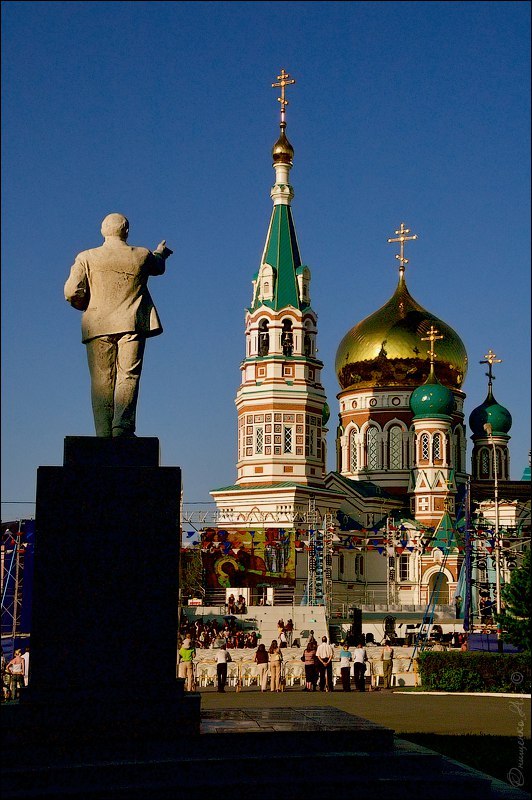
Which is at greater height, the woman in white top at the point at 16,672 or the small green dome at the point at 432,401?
the small green dome at the point at 432,401

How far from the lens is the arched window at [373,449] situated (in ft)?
220

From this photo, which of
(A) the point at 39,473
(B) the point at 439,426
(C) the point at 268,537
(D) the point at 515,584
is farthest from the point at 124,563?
(B) the point at 439,426

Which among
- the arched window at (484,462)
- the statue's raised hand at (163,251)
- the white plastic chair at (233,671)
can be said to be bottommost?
the white plastic chair at (233,671)

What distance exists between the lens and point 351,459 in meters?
68.1

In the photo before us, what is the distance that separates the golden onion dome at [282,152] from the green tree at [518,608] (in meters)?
36.8

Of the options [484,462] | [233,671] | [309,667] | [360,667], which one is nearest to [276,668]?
[309,667]

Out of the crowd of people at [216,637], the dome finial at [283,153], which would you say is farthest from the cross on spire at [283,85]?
the crowd of people at [216,637]

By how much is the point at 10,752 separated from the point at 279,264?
50516 mm

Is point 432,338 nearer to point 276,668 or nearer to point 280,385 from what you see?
point 280,385

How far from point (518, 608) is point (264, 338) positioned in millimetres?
34971

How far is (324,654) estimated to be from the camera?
24375 millimetres

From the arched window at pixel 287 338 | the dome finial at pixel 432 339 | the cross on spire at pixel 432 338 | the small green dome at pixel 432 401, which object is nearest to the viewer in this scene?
the arched window at pixel 287 338

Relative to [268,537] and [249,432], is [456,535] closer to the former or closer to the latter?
[268,537]

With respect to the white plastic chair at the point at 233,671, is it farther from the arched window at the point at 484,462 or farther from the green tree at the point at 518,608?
the arched window at the point at 484,462
